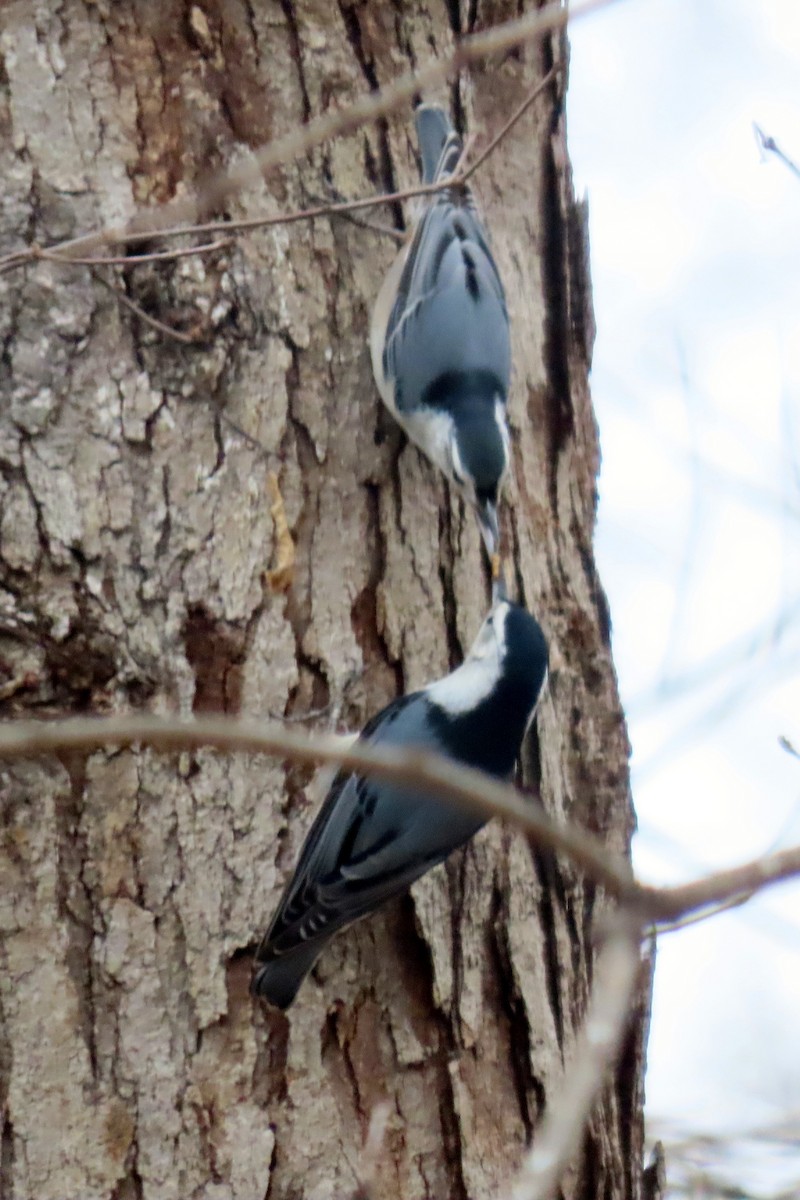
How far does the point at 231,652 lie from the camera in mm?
2035

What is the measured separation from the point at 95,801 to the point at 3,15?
3.70ft

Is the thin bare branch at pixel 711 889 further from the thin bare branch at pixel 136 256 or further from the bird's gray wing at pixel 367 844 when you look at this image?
the thin bare branch at pixel 136 256

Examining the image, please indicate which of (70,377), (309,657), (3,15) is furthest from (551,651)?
(3,15)

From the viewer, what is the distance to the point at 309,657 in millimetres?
2078

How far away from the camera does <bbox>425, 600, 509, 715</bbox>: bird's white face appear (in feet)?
6.81

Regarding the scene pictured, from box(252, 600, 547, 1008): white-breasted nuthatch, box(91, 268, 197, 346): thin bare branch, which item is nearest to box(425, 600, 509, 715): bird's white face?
box(252, 600, 547, 1008): white-breasted nuthatch

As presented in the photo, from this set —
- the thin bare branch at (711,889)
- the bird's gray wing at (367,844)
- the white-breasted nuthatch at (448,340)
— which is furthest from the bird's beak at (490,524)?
the thin bare branch at (711,889)

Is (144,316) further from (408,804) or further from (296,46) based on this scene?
(408,804)

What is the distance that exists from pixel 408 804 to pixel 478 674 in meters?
0.25

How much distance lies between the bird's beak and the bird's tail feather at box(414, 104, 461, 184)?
0.56m

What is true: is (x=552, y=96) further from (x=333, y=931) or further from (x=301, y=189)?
(x=333, y=931)

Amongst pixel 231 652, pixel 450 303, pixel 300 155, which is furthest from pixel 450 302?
pixel 231 652

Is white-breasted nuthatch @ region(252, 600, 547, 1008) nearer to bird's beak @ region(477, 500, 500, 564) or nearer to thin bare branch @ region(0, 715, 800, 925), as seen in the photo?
bird's beak @ region(477, 500, 500, 564)

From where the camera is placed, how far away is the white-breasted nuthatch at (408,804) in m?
1.98
